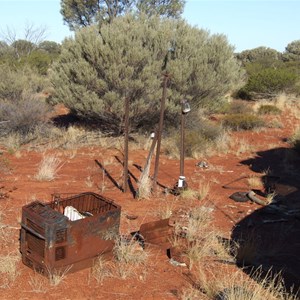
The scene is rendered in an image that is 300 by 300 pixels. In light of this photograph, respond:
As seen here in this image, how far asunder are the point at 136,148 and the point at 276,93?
532 inches

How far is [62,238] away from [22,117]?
997 centimetres

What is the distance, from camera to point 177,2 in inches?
957

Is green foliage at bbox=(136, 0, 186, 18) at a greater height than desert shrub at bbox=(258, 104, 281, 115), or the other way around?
green foliage at bbox=(136, 0, 186, 18)

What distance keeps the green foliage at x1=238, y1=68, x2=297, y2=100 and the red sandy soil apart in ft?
28.2

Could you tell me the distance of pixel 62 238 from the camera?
474 centimetres

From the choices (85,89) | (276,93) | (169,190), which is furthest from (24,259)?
(276,93)

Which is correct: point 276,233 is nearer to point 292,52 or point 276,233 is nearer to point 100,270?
point 100,270

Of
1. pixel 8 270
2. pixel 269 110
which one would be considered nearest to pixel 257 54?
pixel 269 110

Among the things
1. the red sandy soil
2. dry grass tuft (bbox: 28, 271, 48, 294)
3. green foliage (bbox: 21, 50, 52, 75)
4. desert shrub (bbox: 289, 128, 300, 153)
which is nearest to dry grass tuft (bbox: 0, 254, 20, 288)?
the red sandy soil

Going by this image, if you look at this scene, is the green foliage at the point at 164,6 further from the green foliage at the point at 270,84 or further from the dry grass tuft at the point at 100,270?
the dry grass tuft at the point at 100,270

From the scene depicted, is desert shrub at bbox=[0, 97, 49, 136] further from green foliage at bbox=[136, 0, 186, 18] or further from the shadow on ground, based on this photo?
green foliage at bbox=[136, 0, 186, 18]

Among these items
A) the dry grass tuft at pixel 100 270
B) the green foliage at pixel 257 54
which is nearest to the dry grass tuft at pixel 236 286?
the dry grass tuft at pixel 100 270

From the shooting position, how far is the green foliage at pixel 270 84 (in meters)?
23.8

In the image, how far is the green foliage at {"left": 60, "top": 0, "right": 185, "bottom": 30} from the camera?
23.3m
